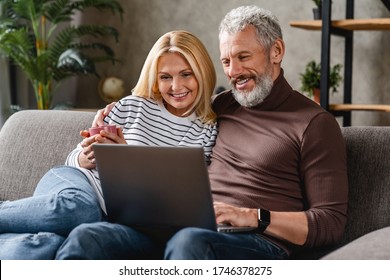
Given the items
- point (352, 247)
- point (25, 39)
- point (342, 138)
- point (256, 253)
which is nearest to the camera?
point (352, 247)

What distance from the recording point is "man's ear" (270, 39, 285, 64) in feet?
6.47

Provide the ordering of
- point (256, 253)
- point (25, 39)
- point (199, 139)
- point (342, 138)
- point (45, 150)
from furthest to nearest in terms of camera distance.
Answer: point (25, 39) → point (45, 150) → point (199, 139) → point (342, 138) → point (256, 253)

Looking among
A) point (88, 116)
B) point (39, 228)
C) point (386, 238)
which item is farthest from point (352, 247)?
point (88, 116)

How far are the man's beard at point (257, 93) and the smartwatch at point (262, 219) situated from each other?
0.40 metres

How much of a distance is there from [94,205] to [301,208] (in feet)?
1.87

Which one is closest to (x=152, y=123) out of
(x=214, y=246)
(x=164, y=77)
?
(x=164, y=77)

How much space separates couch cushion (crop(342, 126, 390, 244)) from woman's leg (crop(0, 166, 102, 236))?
0.71m

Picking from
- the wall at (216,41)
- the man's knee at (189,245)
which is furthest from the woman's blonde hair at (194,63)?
the wall at (216,41)

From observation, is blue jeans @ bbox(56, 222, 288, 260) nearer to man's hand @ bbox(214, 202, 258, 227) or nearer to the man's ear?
man's hand @ bbox(214, 202, 258, 227)

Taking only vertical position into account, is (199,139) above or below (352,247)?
above

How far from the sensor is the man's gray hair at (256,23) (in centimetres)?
194

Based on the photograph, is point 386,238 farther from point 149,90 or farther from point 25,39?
point 25,39

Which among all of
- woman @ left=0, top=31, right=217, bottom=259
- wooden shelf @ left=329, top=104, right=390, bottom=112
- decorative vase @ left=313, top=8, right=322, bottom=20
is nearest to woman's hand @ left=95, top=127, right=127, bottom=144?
woman @ left=0, top=31, right=217, bottom=259

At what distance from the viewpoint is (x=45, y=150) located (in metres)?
2.28
